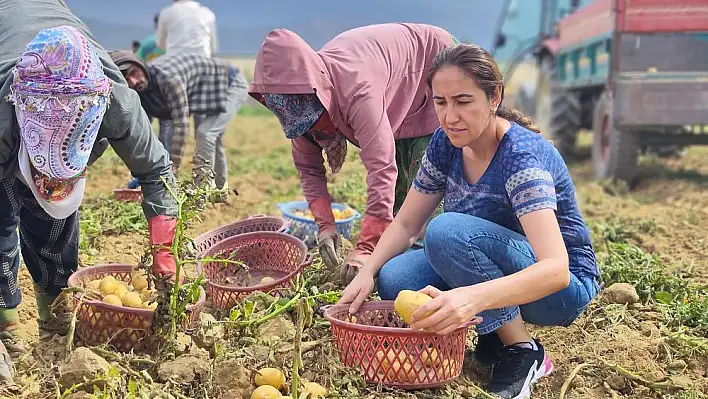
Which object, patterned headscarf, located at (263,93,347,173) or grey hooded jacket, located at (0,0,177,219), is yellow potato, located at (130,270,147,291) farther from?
patterned headscarf, located at (263,93,347,173)

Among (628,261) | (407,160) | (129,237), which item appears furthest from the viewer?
(129,237)

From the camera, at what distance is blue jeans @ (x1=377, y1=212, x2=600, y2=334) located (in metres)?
→ 2.55

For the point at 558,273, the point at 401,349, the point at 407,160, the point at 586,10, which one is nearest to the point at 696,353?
the point at 558,273

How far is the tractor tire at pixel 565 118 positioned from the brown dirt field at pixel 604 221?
1.20 feet

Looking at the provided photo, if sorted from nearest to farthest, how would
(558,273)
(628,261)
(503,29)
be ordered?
1. (558,273)
2. (628,261)
3. (503,29)

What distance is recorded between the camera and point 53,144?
2453 mm

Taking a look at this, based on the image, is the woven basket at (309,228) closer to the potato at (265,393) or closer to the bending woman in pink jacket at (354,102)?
the bending woman in pink jacket at (354,102)

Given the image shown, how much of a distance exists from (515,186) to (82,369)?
146cm

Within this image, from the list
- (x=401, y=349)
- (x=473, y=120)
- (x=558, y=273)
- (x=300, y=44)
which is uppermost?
(x=300, y=44)

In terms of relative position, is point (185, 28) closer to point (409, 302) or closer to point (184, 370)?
point (184, 370)

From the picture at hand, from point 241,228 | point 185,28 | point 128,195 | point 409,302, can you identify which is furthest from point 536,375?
point 185,28

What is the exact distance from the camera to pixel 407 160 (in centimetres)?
376

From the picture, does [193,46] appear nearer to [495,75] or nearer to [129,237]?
[129,237]

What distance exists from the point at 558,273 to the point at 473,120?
0.56 meters
